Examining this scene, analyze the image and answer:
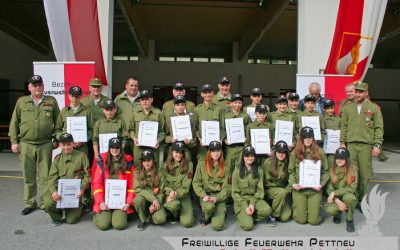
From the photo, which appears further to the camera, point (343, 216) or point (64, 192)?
point (343, 216)

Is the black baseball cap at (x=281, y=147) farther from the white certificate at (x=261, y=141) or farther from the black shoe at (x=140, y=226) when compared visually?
the black shoe at (x=140, y=226)

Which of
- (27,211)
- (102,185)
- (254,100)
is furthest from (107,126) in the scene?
(254,100)

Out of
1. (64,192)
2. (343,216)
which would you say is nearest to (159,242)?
(64,192)

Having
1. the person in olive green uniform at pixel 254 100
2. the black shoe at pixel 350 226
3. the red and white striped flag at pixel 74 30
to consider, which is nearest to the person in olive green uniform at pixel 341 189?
the black shoe at pixel 350 226

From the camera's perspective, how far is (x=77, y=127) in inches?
217

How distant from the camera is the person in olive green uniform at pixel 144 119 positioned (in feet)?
18.0

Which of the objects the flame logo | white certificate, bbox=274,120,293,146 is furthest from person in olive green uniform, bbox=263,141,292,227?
the flame logo

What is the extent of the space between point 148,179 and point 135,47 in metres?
16.7

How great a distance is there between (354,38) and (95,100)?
5.09 m

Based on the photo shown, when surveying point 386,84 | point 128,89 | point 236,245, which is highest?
point 386,84

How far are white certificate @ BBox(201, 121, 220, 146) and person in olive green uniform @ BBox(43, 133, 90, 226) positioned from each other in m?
1.74

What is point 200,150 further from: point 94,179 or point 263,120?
point 94,179

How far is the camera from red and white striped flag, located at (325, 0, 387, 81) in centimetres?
727

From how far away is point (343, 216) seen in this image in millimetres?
5410
